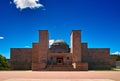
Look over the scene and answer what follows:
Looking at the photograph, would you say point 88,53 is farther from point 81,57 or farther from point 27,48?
point 27,48

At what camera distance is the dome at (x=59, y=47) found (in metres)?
53.9

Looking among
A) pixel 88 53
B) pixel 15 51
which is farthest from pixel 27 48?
pixel 88 53

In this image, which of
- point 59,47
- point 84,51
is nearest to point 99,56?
point 84,51

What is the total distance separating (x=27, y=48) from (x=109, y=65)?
18.2 metres

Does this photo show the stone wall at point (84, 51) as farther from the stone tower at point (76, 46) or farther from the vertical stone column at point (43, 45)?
the vertical stone column at point (43, 45)

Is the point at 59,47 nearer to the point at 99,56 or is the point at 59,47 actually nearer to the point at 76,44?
the point at 76,44

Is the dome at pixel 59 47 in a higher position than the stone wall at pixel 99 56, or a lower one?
higher

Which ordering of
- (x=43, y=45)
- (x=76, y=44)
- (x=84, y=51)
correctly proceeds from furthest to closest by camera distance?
(x=84, y=51), (x=76, y=44), (x=43, y=45)

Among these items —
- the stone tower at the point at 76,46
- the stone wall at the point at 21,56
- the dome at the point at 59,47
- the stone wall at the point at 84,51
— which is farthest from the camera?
the dome at the point at 59,47

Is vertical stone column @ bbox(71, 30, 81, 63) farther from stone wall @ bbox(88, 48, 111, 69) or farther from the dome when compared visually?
the dome

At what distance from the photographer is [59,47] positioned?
54.4m

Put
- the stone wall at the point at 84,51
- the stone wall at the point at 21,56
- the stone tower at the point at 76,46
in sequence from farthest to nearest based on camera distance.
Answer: the stone wall at the point at 21,56
the stone wall at the point at 84,51
the stone tower at the point at 76,46

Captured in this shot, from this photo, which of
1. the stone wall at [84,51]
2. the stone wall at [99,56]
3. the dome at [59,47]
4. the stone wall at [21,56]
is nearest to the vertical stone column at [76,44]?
the stone wall at [84,51]

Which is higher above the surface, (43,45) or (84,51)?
(43,45)
